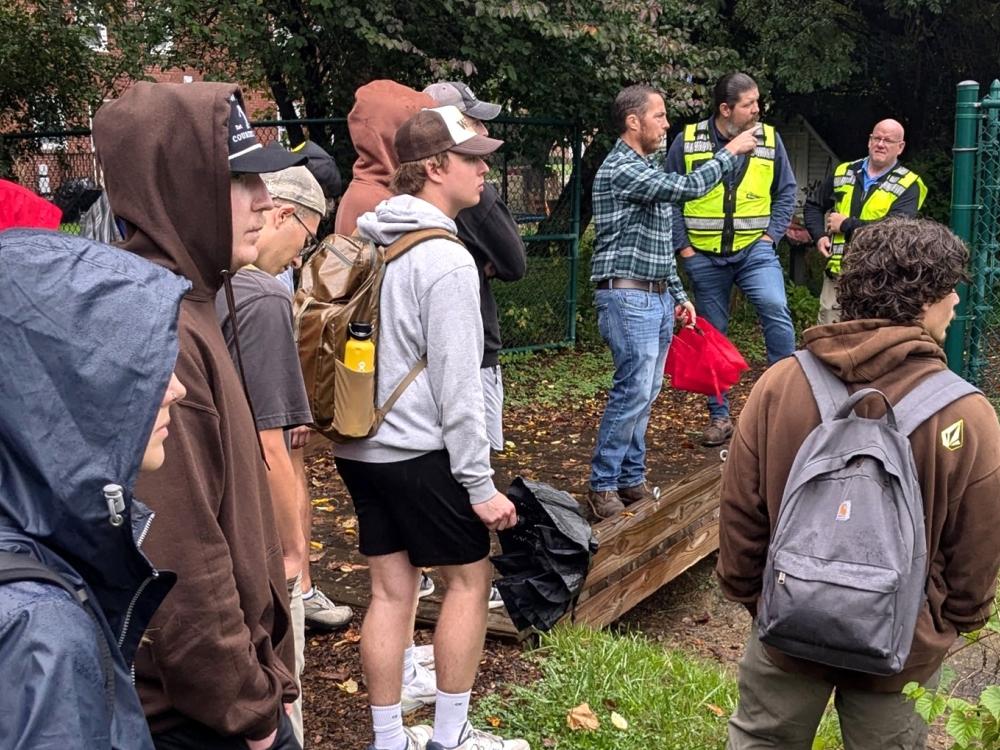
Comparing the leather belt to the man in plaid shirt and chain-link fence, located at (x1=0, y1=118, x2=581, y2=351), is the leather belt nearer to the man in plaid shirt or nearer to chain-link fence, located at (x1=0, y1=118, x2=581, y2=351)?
the man in plaid shirt

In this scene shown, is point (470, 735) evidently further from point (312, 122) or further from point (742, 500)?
point (312, 122)

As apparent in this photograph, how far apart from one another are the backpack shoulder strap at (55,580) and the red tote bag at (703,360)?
4898 millimetres

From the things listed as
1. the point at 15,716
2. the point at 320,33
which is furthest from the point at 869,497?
the point at 320,33

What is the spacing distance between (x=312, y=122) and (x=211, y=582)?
23.7 ft

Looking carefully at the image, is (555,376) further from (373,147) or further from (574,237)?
(373,147)

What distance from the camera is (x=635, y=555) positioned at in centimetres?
515

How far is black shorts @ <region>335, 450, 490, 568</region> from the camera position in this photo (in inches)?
127

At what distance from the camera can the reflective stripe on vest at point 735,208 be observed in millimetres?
6555

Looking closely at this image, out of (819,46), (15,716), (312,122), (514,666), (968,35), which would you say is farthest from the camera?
(968,35)

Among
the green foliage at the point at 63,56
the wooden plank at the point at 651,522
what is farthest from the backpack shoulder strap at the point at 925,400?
the green foliage at the point at 63,56

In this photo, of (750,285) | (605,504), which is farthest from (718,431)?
(605,504)

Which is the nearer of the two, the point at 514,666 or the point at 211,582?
the point at 211,582

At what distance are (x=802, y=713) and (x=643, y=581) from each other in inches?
96.4

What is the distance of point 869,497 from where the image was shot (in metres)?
2.51
